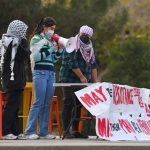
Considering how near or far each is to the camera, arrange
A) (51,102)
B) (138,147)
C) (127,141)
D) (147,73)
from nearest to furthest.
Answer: (138,147) < (127,141) < (51,102) < (147,73)

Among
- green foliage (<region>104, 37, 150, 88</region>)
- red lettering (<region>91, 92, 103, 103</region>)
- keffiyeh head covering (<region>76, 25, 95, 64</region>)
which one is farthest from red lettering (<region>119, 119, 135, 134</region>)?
green foliage (<region>104, 37, 150, 88</region>)

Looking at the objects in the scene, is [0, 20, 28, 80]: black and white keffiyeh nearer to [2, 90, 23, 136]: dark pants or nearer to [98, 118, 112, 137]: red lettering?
[2, 90, 23, 136]: dark pants

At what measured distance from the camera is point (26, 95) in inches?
526

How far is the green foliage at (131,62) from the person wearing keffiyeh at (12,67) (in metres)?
17.6

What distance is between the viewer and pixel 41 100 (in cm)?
1203

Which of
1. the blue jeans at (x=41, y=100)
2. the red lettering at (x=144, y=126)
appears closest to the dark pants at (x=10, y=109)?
the blue jeans at (x=41, y=100)

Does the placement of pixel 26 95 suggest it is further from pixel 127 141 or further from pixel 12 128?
pixel 127 141

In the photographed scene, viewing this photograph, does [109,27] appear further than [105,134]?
Yes

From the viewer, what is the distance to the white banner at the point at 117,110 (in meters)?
11.8

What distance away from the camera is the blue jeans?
11977 millimetres

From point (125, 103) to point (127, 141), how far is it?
85 cm

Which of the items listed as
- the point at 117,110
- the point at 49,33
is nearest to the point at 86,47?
the point at 49,33

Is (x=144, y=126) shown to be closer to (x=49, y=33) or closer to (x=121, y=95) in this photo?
(x=121, y=95)

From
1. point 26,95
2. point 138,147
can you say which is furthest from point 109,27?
point 138,147
